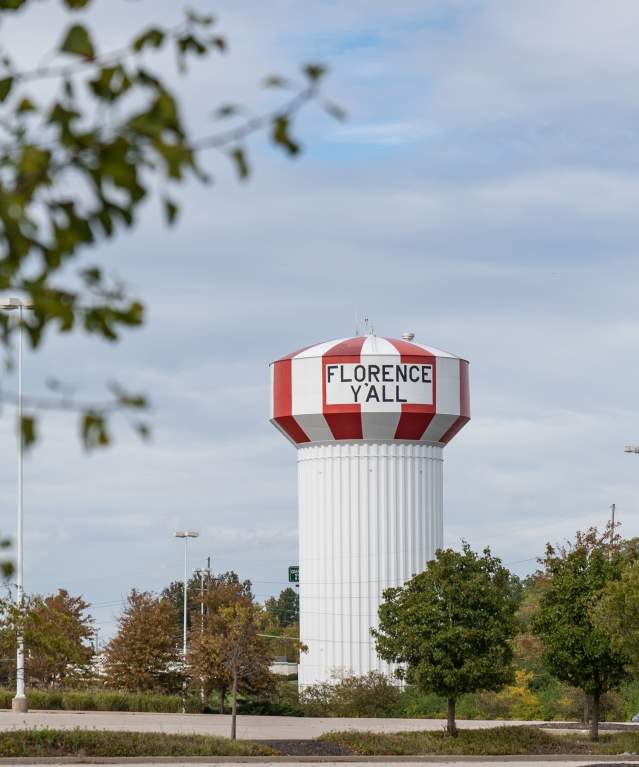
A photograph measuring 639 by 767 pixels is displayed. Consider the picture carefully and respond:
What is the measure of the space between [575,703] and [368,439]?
14.3 m

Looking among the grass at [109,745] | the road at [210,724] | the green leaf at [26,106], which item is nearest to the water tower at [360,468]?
the road at [210,724]

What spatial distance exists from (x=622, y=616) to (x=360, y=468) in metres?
28.8

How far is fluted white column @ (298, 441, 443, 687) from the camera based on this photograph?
61.5 meters

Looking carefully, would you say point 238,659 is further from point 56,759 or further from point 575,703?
point 575,703

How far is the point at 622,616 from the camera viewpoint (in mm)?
34094

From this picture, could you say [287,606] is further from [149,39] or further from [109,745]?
[149,39]

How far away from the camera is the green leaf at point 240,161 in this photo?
207 inches

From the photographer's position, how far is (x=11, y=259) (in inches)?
208

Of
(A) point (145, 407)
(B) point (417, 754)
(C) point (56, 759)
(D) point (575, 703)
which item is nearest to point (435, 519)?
(D) point (575, 703)

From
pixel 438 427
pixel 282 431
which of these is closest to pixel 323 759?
pixel 438 427

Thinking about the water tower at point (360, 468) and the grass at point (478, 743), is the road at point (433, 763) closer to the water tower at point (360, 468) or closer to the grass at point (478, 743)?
the grass at point (478, 743)

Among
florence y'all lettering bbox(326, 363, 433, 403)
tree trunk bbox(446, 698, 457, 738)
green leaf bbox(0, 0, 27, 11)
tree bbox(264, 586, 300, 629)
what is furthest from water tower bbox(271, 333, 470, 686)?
tree bbox(264, 586, 300, 629)

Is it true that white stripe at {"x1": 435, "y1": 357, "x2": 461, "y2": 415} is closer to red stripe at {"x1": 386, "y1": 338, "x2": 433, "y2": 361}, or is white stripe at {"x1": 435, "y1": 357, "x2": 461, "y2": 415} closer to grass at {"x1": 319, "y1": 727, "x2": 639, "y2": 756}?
red stripe at {"x1": 386, "y1": 338, "x2": 433, "y2": 361}

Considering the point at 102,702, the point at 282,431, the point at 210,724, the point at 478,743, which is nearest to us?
the point at 478,743
